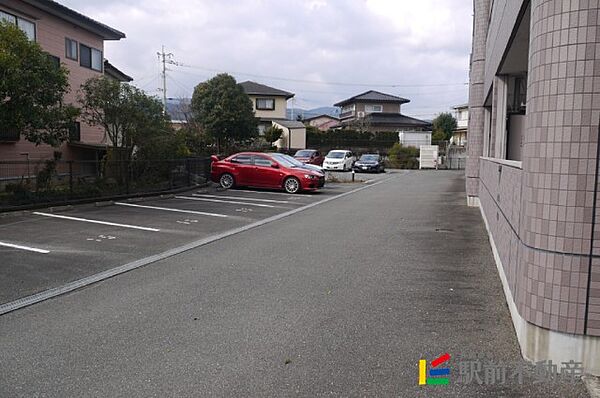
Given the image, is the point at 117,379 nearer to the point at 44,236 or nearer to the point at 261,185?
the point at 44,236

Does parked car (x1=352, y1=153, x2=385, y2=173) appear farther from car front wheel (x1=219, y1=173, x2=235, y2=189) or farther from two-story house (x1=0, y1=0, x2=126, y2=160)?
two-story house (x1=0, y1=0, x2=126, y2=160)

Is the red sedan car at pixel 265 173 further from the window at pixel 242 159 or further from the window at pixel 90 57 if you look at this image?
the window at pixel 90 57

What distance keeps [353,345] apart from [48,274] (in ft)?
14.5

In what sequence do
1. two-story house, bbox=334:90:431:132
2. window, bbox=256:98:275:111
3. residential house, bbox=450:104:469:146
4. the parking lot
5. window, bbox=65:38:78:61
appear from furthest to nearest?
residential house, bbox=450:104:469:146 < two-story house, bbox=334:90:431:132 < window, bbox=256:98:275:111 < window, bbox=65:38:78:61 < the parking lot

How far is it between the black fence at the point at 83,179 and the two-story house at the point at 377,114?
139 feet

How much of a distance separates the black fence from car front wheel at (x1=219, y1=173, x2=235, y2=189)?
4.76 feet

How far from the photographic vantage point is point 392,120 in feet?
200

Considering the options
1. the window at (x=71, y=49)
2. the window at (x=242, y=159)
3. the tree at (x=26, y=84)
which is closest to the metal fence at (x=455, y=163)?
the window at (x=242, y=159)

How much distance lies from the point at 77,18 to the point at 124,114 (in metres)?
8.09

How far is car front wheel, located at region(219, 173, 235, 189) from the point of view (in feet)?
67.1

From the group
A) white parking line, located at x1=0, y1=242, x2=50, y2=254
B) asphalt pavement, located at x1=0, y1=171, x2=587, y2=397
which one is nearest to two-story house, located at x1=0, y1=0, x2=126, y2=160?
white parking line, located at x1=0, y1=242, x2=50, y2=254

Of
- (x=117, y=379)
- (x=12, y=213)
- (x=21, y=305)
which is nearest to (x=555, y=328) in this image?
(x=117, y=379)

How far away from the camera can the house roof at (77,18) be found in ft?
62.0

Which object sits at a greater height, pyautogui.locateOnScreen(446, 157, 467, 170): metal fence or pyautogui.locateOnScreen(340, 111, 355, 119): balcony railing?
pyautogui.locateOnScreen(340, 111, 355, 119): balcony railing
